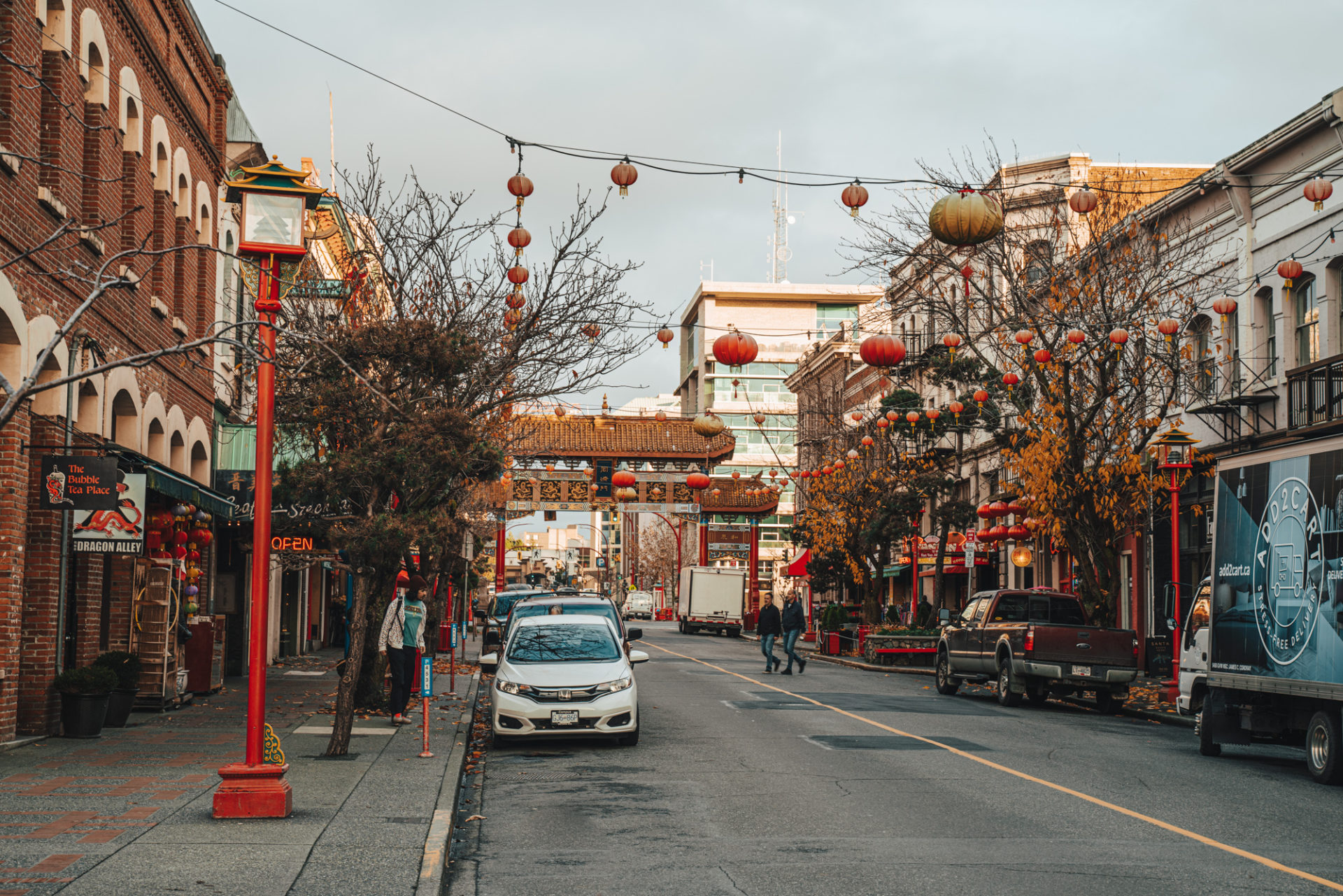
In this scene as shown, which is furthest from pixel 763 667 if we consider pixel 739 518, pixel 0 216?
pixel 739 518

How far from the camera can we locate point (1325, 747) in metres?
13.8

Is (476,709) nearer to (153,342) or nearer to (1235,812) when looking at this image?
(153,342)

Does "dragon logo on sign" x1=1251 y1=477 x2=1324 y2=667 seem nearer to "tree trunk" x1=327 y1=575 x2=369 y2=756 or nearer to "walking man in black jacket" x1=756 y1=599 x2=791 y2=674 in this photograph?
"tree trunk" x1=327 y1=575 x2=369 y2=756

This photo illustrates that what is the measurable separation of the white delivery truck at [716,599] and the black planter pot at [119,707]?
45493 mm

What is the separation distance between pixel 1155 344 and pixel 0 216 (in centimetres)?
1994

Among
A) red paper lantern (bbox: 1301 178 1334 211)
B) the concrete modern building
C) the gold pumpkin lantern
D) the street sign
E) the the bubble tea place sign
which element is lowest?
the street sign

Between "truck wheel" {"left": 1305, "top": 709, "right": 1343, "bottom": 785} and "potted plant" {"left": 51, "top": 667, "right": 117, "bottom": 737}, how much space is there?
12907 mm

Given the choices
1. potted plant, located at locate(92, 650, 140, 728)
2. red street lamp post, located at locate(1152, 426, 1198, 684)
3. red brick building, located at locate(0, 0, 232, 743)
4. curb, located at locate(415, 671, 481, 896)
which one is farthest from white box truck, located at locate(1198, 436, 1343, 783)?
potted plant, located at locate(92, 650, 140, 728)

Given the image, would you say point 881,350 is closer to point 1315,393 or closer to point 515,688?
point 515,688

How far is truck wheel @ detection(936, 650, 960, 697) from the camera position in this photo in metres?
26.4

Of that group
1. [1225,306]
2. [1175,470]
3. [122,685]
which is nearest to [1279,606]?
[1225,306]

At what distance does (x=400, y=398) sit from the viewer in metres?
17.7

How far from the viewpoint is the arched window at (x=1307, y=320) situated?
26.4m

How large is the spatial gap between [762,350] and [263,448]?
110 metres
